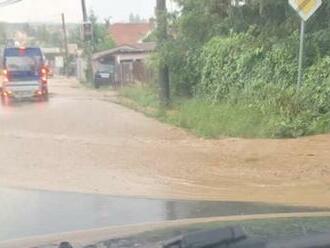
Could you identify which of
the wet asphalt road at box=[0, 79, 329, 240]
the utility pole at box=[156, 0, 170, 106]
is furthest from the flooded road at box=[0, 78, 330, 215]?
the utility pole at box=[156, 0, 170, 106]

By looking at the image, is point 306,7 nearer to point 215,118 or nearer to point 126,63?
point 215,118

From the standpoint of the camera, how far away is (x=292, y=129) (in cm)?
Answer: 1612

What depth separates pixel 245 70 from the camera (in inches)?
799

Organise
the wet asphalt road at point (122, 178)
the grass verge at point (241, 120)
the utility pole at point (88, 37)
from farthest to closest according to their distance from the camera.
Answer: the utility pole at point (88, 37), the grass verge at point (241, 120), the wet asphalt road at point (122, 178)

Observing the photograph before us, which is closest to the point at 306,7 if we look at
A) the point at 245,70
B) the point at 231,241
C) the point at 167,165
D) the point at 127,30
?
the point at 167,165

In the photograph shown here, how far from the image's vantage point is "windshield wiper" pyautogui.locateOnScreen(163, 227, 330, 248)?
2.26 m

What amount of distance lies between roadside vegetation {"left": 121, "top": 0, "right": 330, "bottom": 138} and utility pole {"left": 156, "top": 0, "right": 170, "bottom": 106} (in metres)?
0.27

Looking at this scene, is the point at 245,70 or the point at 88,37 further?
the point at 88,37

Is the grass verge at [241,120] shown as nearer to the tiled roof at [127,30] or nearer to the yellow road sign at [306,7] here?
the yellow road sign at [306,7]

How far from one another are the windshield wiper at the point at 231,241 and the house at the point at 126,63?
31.2m

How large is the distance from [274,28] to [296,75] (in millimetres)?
3134

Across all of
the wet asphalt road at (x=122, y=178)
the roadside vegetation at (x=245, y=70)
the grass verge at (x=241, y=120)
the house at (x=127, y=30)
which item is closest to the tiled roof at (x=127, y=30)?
the house at (x=127, y=30)

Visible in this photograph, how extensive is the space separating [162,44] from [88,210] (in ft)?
53.6

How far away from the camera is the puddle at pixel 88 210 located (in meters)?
8.78
